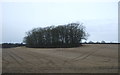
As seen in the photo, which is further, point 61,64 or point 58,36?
point 58,36

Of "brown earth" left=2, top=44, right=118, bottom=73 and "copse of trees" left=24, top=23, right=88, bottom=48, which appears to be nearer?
"brown earth" left=2, top=44, right=118, bottom=73

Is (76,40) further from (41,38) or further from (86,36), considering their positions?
(41,38)

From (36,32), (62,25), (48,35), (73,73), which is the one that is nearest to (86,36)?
(62,25)

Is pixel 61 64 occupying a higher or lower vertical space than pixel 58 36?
lower

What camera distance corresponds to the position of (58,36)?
7212 cm

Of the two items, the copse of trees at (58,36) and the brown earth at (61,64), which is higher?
the copse of trees at (58,36)

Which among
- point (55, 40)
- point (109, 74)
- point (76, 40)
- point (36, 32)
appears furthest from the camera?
point (36, 32)

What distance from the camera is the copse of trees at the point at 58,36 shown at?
219 feet

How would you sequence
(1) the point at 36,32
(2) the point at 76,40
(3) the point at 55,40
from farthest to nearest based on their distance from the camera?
(1) the point at 36,32
(3) the point at 55,40
(2) the point at 76,40

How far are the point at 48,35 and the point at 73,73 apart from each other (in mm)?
63583

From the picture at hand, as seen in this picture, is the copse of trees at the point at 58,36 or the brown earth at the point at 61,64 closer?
the brown earth at the point at 61,64

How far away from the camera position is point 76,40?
216 feet

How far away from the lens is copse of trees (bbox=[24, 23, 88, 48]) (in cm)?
6688

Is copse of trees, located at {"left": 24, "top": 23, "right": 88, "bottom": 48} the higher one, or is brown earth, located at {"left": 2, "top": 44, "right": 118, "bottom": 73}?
copse of trees, located at {"left": 24, "top": 23, "right": 88, "bottom": 48}
